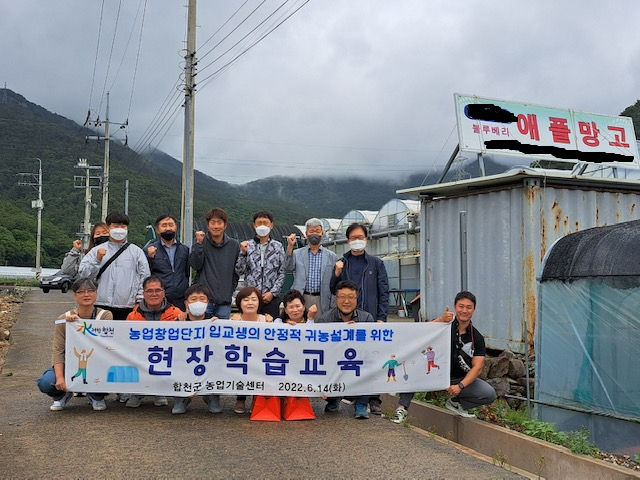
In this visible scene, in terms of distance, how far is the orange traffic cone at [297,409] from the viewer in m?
5.93

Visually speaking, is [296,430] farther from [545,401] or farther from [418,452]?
[545,401]

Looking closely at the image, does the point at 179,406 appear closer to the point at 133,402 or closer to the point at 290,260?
the point at 133,402

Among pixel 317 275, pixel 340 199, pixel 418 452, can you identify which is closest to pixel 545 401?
pixel 418 452

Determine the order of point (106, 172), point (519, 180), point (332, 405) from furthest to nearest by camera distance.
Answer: point (106, 172) → point (519, 180) → point (332, 405)

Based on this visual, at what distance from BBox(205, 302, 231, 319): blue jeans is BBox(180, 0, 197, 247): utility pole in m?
8.10

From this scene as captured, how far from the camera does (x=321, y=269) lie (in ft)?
21.7

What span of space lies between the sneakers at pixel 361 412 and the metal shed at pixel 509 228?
3034 millimetres

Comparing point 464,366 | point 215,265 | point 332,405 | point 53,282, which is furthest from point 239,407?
point 53,282

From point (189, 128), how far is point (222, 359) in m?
10.1

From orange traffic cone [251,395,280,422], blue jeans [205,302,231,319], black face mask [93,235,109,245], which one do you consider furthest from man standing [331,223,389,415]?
black face mask [93,235,109,245]

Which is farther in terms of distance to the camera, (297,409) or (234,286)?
(234,286)

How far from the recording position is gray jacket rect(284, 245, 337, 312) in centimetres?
657

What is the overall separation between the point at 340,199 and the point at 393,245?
13458cm

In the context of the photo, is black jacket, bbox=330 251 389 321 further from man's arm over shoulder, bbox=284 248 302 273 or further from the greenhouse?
the greenhouse
